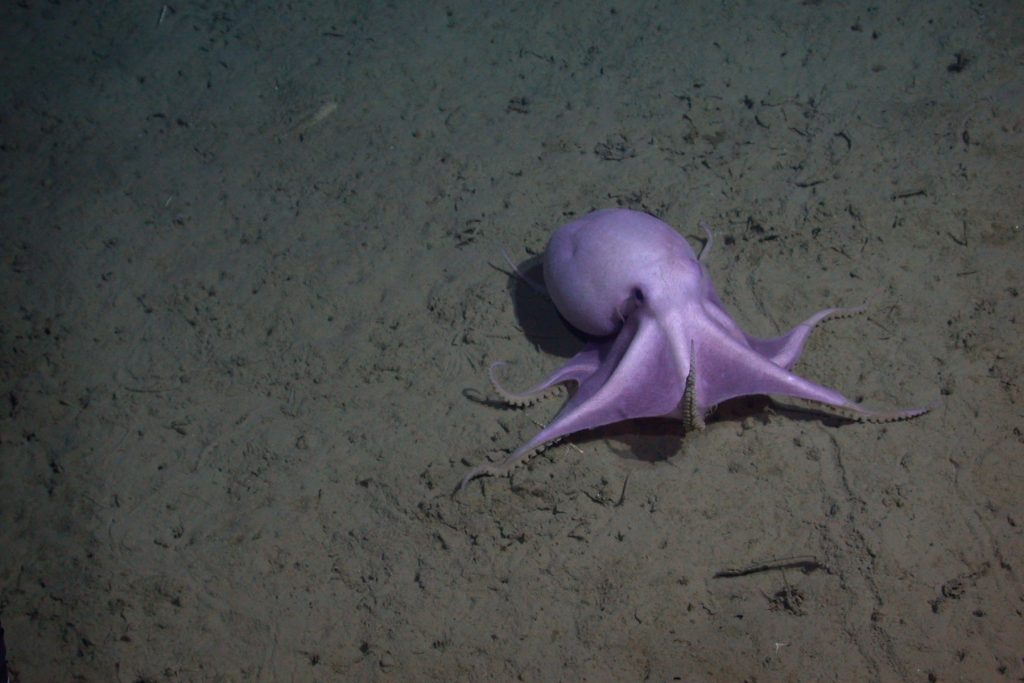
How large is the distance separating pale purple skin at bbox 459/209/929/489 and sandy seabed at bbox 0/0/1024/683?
0.71ft

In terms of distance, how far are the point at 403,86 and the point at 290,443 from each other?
2.80 metres

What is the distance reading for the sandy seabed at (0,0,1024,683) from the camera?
2.73m

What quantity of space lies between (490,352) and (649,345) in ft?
3.15

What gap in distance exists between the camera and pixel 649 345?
9.19ft

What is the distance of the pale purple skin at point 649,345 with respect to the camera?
9.04ft

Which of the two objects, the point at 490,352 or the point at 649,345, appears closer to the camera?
the point at 649,345

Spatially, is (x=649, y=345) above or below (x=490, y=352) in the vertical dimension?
above

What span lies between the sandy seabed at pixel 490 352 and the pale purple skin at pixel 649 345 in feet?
0.71

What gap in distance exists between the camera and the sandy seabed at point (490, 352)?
8.96 ft

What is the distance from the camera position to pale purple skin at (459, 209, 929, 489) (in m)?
2.76

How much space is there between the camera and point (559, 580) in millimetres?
2818

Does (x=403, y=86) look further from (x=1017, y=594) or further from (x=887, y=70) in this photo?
(x=1017, y=594)

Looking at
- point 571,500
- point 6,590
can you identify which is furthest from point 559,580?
point 6,590

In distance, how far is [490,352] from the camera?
347 cm
